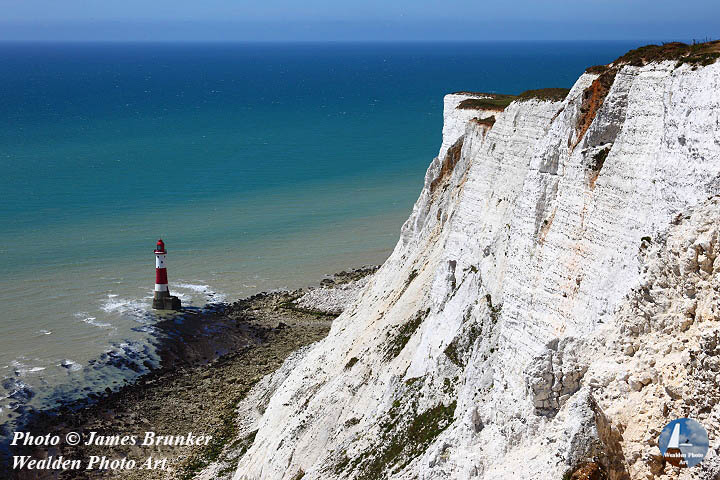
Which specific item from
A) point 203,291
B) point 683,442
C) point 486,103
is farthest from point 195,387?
point 683,442

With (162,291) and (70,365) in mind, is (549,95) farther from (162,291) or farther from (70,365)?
(162,291)

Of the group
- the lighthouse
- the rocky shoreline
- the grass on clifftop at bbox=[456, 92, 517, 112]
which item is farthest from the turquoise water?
the grass on clifftop at bbox=[456, 92, 517, 112]

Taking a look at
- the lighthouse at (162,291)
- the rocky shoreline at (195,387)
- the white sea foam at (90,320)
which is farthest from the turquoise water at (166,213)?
the rocky shoreline at (195,387)

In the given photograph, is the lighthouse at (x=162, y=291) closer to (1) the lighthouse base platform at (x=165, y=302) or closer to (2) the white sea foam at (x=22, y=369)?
(1) the lighthouse base platform at (x=165, y=302)

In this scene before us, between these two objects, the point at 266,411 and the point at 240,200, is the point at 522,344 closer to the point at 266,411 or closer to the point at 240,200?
the point at 266,411

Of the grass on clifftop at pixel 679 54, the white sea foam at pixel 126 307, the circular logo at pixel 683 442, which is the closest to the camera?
the circular logo at pixel 683 442

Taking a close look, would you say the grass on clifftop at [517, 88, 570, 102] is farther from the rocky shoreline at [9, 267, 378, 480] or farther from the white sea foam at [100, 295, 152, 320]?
the white sea foam at [100, 295, 152, 320]
